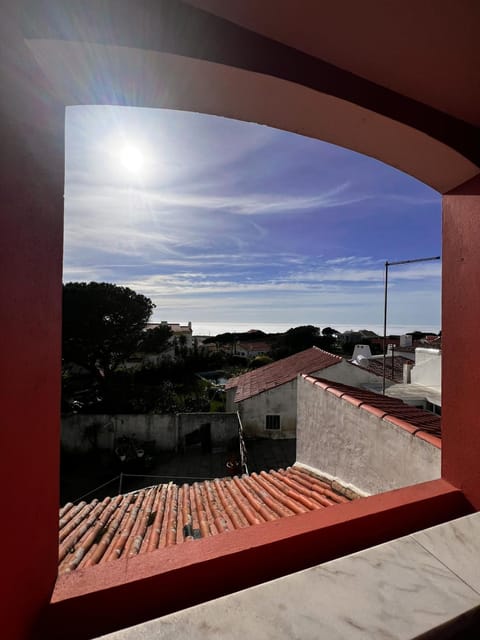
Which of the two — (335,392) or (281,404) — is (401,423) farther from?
(281,404)

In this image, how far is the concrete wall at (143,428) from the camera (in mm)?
12383

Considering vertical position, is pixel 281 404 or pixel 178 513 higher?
pixel 178 513

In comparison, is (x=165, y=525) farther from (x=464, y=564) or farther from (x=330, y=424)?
(x=464, y=564)

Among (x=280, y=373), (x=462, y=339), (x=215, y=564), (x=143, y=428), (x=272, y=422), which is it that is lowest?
(x=143, y=428)

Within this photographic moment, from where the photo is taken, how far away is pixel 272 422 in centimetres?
1177

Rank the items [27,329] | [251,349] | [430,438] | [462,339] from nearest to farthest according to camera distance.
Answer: [27,329], [462,339], [430,438], [251,349]

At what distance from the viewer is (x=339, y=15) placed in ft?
3.85

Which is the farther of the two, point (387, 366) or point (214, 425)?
point (387, 366)

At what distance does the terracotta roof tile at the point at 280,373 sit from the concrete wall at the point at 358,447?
6.77 metres

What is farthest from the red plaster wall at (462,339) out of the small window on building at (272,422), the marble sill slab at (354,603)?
the small window on building at (272,422)

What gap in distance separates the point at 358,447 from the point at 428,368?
28.4ft

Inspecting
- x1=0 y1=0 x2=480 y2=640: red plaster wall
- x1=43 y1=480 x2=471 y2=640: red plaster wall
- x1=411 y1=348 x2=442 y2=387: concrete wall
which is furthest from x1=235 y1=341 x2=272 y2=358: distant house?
x1=0 y1=0 x2=480 y2=640: red plaster wall

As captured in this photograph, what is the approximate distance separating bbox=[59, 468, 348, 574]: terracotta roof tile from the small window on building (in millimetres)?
7349

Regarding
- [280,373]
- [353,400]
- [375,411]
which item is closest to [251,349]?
[280,373]
